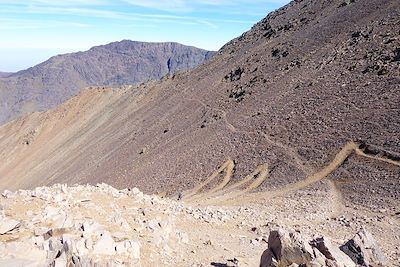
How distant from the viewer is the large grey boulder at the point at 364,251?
50.0 feet

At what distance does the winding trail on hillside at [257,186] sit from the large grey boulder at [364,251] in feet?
29.8

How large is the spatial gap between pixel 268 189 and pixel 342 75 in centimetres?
1735

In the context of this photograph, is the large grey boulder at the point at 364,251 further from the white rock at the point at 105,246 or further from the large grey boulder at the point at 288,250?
the white rock at the point at 105,246

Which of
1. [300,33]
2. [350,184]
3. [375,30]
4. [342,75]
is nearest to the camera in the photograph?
[350,184]

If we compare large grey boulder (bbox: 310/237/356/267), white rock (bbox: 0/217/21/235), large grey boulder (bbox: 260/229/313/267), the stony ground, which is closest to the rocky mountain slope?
the stony ground

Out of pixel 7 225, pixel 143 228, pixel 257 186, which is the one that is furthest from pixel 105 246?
pixel 257 186

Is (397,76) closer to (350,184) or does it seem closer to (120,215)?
(350,184)

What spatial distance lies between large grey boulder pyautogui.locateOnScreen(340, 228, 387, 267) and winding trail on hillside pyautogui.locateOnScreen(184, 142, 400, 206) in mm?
9080

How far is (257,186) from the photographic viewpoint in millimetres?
32938

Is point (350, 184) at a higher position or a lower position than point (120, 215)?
lower

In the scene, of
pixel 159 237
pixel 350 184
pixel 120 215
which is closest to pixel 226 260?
pixel 159 237

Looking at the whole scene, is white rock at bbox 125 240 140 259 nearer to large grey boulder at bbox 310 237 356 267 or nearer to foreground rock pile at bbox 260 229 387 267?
foreground rock pile at bbox 260 229 387 267

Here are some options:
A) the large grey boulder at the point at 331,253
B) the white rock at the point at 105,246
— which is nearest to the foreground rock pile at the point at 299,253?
the large grey boulder at the point at 331,253

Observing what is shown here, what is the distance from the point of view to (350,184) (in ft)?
94.3
